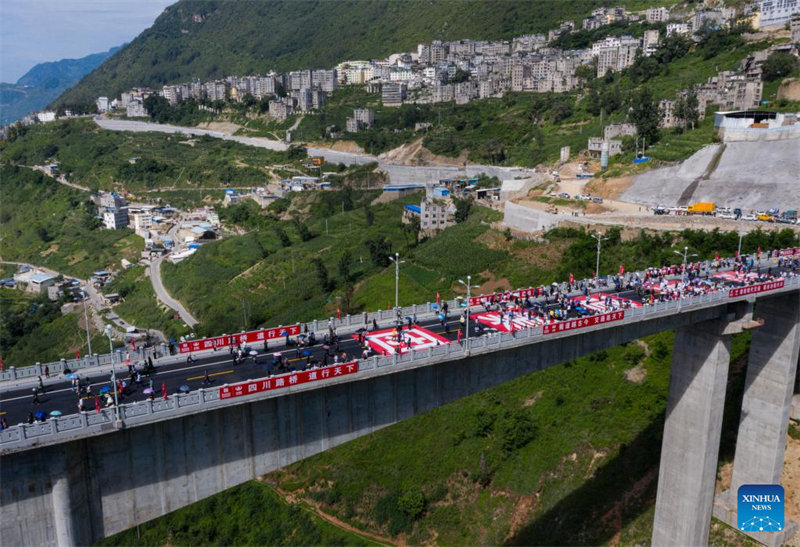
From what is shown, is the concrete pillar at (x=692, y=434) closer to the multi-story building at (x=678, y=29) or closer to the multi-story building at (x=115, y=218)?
the multi-story building at (x=115, y=218)

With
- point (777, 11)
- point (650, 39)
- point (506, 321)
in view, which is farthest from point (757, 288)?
point (650, 39)

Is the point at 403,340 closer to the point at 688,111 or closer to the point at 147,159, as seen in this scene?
the point at 688,111

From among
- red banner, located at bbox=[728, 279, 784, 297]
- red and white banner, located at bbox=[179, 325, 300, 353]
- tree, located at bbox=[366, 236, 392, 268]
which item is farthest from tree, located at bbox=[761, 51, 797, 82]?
red and white banner, located at bbox=[179, 325, 300, 353]

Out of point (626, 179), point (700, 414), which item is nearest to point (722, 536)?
point (700, 414)

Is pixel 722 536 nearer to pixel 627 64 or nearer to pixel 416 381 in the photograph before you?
pixel 416 381

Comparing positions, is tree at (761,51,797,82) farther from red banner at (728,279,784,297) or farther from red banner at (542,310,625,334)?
red banner at (542,310,625,334)
